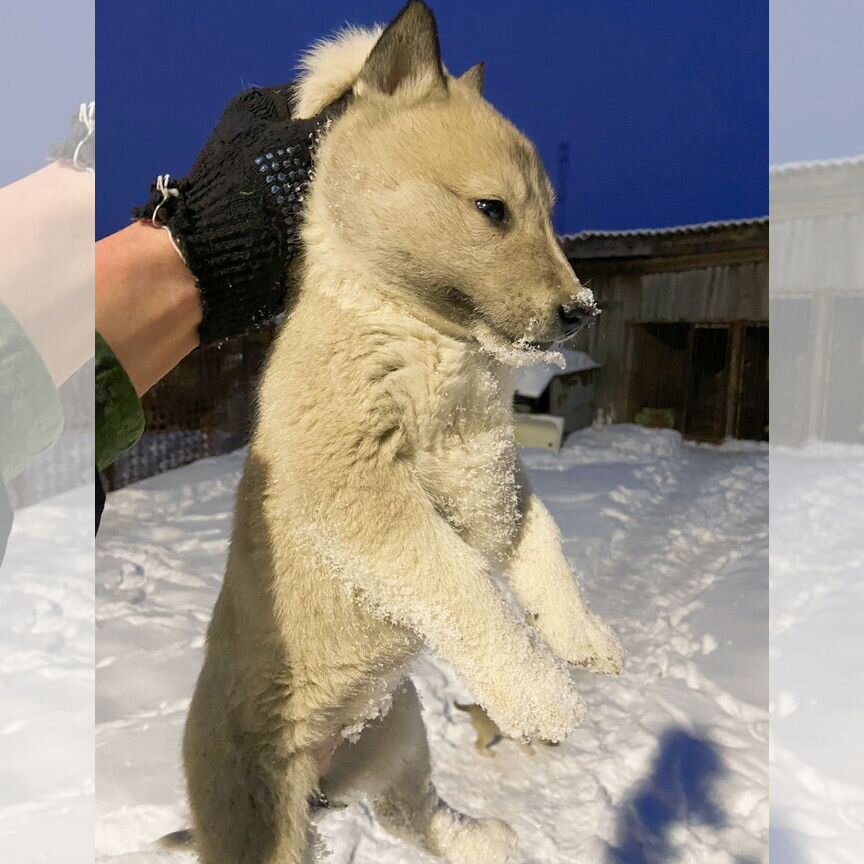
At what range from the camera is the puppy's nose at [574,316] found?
50 centimetres

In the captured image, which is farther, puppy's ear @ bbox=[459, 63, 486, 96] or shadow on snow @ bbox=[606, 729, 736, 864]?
shadow on snow @ bbox=[606, 729, 736, 864]

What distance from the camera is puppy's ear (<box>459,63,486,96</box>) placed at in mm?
598

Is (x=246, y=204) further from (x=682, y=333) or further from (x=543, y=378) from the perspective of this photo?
(x=682, y=333)

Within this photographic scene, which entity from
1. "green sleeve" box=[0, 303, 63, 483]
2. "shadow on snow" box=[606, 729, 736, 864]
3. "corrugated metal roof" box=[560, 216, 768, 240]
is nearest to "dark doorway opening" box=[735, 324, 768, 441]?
"corrugated metal roof" box=[560, 216, 768, 240]

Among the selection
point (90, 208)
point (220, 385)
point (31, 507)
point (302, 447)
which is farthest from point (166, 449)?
point (302, 447)

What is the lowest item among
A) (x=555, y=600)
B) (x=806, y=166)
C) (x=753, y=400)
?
(x=555, y=600)

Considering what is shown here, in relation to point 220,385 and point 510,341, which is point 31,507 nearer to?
point 510,341

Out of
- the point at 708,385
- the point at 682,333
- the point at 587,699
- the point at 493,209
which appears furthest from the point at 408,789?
the point at 682,333

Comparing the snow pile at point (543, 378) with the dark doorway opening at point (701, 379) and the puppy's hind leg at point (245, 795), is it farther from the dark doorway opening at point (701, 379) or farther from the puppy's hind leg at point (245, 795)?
the puppy's hind leg at point (245, 795)

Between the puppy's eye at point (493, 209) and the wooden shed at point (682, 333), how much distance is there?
2387 mm

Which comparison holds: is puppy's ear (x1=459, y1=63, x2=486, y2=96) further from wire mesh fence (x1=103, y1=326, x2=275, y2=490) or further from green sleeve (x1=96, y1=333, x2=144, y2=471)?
wire mesh fence (x1=103, y1=326, x2=275, y2=490)

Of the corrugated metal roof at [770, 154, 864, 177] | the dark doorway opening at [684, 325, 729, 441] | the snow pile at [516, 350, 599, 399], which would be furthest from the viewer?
the dark doorway opening at [684, 325, 729, 441]

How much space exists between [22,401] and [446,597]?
1.10 ft

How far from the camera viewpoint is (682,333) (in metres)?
3.44
